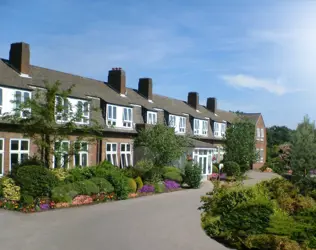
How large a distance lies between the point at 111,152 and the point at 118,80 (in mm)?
7676

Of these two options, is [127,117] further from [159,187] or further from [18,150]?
[18,150]

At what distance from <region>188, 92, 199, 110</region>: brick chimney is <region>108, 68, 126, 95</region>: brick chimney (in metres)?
14.8

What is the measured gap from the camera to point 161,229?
1391 cm

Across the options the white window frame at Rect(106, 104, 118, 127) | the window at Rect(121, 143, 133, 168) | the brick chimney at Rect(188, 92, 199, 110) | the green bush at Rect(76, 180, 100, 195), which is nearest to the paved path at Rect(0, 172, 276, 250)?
the green bush at Rect(76, 180, 100, 195)

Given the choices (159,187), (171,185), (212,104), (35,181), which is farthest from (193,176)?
(212,104)

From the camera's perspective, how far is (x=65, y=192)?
61.1 feet

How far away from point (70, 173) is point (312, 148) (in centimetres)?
1477

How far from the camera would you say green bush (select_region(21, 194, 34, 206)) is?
17.1 m

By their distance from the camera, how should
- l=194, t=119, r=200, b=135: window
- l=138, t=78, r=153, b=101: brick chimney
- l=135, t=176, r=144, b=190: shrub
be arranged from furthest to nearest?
l=194, t=119, r=200, b=135: window, l=138, t=78, r=153, b=101: brick chimney, l=135, t=176, r=144, b=190: shrub

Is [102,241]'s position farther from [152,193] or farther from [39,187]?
[152,193]

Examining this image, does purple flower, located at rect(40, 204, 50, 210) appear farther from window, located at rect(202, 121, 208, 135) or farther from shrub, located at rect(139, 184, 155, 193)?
window, located at rect(202, 121, 208, 135)

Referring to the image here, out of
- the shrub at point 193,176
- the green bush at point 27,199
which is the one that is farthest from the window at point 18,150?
the shrub at point 193,176

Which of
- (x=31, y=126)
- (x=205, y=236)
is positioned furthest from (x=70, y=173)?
(x=205, y=236)

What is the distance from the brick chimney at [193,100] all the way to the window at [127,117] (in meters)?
17.6
